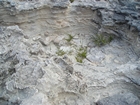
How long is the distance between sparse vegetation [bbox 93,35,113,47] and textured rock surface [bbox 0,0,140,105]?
0.41 ft

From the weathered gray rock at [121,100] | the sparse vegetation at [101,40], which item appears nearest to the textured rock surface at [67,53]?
the weathered gray rock at [121,100]

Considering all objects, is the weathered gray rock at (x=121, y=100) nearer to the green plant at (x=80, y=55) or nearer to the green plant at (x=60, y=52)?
the green plant at (x=80, y=55)

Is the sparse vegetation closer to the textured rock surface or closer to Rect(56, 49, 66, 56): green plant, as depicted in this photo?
the textured rock surface

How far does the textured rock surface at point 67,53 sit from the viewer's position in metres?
4.12

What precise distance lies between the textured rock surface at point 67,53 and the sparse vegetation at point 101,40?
124mm

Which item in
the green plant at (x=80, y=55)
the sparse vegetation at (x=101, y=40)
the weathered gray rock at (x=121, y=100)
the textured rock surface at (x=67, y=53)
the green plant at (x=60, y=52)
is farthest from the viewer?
the sparse vegetation at (x=101, y=40)

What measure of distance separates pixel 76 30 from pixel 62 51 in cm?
99

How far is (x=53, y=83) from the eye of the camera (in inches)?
159

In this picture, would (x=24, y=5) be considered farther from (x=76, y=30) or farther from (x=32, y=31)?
(x=76, y=30)

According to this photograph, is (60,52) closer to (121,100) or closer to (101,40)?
(101,40)

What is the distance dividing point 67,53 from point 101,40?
1.07 m

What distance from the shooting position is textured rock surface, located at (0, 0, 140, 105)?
13.5 feet

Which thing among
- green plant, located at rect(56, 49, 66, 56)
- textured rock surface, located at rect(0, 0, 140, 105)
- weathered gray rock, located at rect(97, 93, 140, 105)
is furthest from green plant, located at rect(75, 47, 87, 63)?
weathered gray rock, located at rect(97, 93, 140, 105)

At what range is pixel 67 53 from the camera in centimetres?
600
